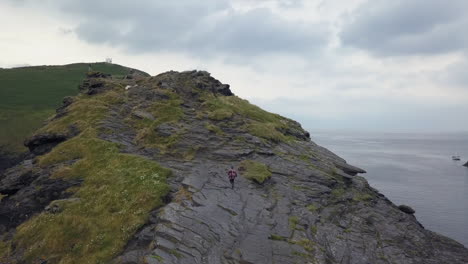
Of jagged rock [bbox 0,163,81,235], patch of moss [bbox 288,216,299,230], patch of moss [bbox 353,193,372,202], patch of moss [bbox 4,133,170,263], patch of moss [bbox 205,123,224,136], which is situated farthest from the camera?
patch of moss [bbox 205,123,224,136]

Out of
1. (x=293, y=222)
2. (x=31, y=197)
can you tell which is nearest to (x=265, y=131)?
(x=293, y=222)

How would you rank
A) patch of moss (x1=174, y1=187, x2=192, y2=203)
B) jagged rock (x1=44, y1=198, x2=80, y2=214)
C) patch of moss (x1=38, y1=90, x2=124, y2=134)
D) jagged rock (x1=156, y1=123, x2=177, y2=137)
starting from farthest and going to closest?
patch of moss (x1=38, y1=90, x2=124, y2=134) < jagged rock (x1=156, y1=123, x2=177, y2=137) < jagged rock (x1=44, y1=198, x2=80, y2=214) < patch of moss (x1=174, y1=187, x2=192, y2=203)

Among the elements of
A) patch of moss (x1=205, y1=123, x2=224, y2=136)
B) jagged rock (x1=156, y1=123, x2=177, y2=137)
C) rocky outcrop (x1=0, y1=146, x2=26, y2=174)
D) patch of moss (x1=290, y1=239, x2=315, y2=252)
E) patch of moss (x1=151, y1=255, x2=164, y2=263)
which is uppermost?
patch of moss (x1=205, y1=123, x2=224, y2=136)

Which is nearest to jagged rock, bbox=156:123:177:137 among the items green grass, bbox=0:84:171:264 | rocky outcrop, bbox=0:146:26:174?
green grass, bbox=0:84:171:264

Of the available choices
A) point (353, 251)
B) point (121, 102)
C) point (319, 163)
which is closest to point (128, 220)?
point (353, 251)

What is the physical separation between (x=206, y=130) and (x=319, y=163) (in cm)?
1540

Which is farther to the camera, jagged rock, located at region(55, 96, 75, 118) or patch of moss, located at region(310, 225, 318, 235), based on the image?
jagged rock, located at region(55, 96, 75, 118)

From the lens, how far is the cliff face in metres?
24.9

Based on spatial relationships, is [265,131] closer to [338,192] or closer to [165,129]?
[338,192]

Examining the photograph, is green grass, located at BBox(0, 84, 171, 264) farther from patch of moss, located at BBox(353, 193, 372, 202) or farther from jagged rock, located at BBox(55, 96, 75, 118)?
patch of moss, located at BBox(353, 193, 372, 202)

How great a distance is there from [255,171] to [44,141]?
1106 inches

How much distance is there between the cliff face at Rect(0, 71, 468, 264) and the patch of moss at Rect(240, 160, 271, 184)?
0.40 feet

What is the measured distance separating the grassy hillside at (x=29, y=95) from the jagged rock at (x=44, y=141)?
190 feet

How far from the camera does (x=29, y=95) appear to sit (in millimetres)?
137125
